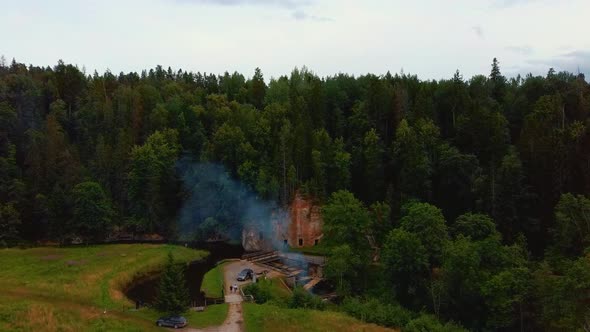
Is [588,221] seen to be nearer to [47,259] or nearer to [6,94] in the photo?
[47,259]

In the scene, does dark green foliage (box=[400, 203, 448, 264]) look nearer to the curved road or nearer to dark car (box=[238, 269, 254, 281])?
dark car (box=[238, 269, 254, 281])

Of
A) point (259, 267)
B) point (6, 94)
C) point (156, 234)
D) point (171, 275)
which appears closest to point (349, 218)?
point (259, 267)

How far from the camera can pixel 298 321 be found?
4994 cm

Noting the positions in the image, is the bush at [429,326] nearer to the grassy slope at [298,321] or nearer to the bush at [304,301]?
the grassy slope at [298,321]

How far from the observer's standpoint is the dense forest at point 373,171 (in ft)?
174

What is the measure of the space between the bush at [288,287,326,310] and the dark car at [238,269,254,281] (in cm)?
1136

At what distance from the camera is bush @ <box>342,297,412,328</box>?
51.5 metres

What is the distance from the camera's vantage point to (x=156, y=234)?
88125 mm

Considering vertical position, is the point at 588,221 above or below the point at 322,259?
above

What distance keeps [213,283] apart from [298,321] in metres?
18.1

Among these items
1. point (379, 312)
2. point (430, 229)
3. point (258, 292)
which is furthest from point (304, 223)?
point (379, 312)

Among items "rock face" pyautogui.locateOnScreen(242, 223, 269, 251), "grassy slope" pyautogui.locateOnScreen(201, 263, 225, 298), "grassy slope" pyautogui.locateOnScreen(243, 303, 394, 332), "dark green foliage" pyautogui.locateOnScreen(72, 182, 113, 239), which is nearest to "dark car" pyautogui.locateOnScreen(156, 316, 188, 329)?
"grassy slope" pyautogui.locateOnScreen(243, 303, 394, 332)

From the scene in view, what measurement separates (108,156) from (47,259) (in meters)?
26.8

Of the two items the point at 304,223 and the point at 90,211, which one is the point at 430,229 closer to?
the point at 304,223
